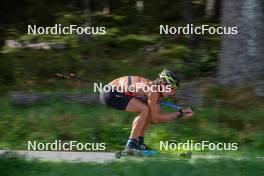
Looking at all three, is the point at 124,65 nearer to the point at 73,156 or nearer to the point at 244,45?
the point at 244,45

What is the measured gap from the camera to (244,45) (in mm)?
13320

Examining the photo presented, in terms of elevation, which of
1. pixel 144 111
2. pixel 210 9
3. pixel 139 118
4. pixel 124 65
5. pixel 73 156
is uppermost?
pixel 210 9

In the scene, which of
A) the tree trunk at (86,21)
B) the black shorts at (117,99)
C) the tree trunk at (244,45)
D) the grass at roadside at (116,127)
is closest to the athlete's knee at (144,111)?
the black shorts at (117,99)

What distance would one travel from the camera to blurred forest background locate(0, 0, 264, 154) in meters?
12.0

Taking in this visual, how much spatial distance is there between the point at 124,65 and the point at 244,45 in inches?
145

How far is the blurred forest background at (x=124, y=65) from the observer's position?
12.0 m

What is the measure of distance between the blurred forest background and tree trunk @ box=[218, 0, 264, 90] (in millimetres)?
20

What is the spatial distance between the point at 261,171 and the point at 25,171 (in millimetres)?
3104

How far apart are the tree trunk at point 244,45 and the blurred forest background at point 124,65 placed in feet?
0.07

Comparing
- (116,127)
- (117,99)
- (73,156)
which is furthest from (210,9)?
(73,156)

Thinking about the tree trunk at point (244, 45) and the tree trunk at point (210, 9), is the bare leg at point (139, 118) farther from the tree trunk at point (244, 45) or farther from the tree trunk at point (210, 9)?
the tree trunk at point (210, 9)

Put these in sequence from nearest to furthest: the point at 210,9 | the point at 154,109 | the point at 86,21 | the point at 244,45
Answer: the point at 154,109 → the point at 244,45 → the point at 86,21 → the point at 210,9

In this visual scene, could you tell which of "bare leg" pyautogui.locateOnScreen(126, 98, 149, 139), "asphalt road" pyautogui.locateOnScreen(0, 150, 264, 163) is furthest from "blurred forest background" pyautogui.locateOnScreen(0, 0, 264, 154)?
"bare leg" pyautogui.locateOnScreen(126, 98, 149, 139)

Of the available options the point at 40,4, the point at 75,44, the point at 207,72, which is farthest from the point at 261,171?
the point at 40,4
